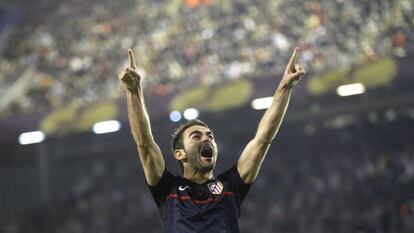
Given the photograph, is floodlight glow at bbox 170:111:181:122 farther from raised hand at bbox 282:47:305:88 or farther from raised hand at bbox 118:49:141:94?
raised hand at bbox 118:49:141:94

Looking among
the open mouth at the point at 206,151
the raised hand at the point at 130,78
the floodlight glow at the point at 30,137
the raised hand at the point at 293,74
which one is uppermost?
the floodlight glow at the point at 30,137

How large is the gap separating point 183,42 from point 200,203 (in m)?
15.5

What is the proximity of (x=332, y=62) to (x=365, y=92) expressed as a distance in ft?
6.73

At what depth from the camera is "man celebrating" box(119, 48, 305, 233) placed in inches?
181

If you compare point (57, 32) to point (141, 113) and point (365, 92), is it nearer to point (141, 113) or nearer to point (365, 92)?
point (365, 92)

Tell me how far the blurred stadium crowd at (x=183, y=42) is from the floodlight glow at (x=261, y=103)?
0.80 meters

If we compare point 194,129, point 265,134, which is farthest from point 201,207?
point 265,134

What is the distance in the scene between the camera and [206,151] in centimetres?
478

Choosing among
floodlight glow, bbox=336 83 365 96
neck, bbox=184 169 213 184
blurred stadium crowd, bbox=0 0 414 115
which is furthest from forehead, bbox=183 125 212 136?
floodlight glow, bbox=336 83 365 96

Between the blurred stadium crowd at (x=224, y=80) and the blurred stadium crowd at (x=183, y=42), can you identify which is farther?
the blurred stadium crowd at (x=183, y=42)

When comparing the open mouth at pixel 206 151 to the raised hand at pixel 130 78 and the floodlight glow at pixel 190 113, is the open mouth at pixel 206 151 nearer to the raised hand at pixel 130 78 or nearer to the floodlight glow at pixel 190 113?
the raised hand at pixel 130 78

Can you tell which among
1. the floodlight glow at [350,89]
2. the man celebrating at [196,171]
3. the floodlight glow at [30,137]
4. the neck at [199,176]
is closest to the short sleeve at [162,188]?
the man celebrating at [196,171]

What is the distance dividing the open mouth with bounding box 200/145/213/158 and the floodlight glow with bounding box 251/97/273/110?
42.8 ft

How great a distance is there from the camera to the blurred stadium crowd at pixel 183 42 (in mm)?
16719
